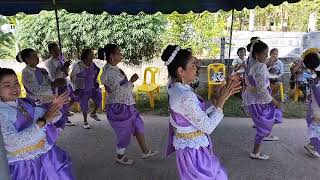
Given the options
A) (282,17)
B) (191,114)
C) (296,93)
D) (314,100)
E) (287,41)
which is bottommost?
(296,93)

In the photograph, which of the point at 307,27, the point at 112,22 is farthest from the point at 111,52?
the point at 307,27

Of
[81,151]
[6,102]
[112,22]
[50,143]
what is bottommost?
[81,151]

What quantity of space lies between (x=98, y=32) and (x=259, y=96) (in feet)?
19.2

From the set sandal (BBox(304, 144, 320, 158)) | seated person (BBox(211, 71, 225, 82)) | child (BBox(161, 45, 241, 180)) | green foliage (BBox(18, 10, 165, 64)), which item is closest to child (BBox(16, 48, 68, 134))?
child (BBox(161, 45, 241, 180))

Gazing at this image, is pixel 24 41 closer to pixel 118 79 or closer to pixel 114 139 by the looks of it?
pixel 114 139


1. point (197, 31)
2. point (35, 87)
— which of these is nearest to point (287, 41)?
point (197, 31)

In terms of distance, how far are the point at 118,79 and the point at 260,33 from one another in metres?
8.32

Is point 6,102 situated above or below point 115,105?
above

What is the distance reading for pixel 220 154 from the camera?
438 centimetres

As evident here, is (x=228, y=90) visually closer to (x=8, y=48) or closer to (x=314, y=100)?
(x=314, y=100)

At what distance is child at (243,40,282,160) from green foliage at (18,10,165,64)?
5.16 meters

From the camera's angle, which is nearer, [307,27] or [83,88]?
[83,88]

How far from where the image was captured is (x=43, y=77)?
4523 millimetres

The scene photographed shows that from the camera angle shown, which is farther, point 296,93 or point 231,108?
point 296,93
